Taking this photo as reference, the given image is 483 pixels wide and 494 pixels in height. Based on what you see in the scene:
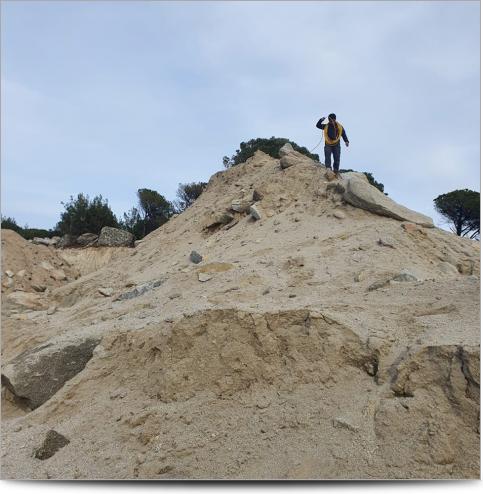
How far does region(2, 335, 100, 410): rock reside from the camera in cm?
602

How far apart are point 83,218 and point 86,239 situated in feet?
4.52

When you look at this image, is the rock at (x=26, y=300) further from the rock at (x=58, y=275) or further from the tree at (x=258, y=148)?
the tree at (x=258, y=148)

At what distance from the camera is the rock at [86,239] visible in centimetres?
1766

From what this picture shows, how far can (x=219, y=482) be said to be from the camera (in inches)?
164

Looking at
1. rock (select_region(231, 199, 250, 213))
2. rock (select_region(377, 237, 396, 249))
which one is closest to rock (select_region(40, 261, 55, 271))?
rock (select_region(231, 199, 250, 213))

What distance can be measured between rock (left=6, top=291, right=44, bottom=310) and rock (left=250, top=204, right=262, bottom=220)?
5100 millimetres

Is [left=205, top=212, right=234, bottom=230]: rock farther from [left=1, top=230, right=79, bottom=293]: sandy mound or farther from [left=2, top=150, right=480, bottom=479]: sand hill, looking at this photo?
[left=1, top=230, right=79, bottom=293]: sandy mound

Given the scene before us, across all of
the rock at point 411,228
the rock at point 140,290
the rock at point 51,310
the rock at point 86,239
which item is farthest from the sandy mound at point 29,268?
the rock at point 411,228

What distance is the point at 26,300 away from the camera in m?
11.0

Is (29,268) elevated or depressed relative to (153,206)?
depressed

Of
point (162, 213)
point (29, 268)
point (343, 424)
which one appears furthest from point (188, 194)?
point (343, 424)

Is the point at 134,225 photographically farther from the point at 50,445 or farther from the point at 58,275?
the point at 50,445

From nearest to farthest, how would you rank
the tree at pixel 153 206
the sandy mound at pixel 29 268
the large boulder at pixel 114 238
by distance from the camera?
the sandy mound at pixel 29 268 < the large boulder at pixel 114 238 < the tree at pixel 153 206

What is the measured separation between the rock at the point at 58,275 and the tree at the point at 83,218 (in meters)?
4.45
